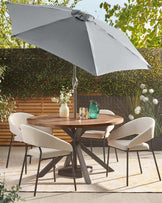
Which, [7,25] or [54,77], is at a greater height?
[7,25]

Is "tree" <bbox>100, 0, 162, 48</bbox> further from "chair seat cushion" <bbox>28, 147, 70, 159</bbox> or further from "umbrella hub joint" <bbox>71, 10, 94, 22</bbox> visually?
"chair seat cushion" <bbox>28, 147, 70, 159</bbox>

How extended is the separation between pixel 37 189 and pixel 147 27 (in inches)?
246

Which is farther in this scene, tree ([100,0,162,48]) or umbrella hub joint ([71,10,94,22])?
tree ([100,0,162,48])

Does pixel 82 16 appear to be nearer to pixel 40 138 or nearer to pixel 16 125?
pixel 40 138

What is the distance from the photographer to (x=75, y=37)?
4.21 m

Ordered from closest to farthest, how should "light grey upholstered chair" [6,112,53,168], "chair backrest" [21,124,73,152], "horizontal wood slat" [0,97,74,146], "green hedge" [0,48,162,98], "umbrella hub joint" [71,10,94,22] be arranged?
1. "chair backrest" [21,124,73,152]
2. "umbrella hub joint" [71,10,94,22]
3. "light grey upholstered chair" [6,112,53,168]
4. "green hedge" [0,48,162,98]
5. "horizontal wood slat" [0,97,74,146]

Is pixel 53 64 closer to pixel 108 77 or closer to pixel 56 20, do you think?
Result: pixel 108 77

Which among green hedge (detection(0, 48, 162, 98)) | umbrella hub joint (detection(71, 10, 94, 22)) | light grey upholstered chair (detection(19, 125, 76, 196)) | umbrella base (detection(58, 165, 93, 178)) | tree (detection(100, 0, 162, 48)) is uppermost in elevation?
tree (detection(100, 0, 162, 48))

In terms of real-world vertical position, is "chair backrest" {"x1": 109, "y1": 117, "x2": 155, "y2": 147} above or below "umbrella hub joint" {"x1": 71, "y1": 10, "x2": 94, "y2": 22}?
below

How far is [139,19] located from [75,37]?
5.42m

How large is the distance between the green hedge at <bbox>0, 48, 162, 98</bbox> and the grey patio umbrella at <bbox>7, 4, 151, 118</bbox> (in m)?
2.62

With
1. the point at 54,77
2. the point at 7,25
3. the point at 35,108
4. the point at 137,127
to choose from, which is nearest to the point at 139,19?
the point at 54,77

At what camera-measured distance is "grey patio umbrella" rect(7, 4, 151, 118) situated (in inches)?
153

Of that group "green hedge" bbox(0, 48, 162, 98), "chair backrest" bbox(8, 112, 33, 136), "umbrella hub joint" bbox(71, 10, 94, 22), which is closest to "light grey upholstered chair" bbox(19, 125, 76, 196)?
"chair backrest" bbox(8, 112, 33, 136)
